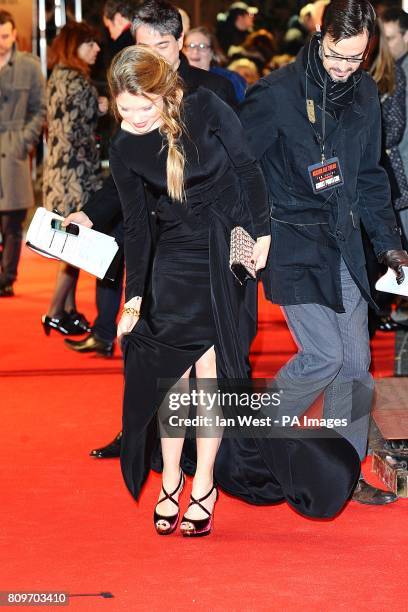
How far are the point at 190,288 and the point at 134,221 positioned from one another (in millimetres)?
285

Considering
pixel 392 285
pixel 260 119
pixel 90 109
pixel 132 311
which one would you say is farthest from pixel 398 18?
pixel 132 311

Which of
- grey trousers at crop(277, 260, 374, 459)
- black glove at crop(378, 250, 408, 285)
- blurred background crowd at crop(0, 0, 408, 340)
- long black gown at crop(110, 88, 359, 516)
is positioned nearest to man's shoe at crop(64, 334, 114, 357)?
blurred background crowd at crop(0, 0, 408, 340)

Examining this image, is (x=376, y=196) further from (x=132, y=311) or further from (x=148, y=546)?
(x=148, y=546)

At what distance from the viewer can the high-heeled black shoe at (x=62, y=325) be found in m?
7.38

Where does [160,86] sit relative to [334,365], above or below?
above

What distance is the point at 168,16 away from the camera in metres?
4.59

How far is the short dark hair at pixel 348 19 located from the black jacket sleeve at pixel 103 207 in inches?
41.8

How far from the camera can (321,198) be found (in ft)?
13.6

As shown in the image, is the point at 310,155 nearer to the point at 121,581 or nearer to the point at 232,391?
the point at 232,391

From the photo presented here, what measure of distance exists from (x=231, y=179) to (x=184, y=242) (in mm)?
257

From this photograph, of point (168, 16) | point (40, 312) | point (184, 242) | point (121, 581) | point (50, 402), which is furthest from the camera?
point (40, 312)

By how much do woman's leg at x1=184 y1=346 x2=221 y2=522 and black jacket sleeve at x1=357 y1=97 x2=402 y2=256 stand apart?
2.30 feet

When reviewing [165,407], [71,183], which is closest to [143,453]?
[165,407]

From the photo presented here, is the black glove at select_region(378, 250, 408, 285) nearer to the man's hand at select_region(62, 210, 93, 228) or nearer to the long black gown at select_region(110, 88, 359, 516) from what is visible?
the long black gown at select_region(110, 88, 359, 516)
